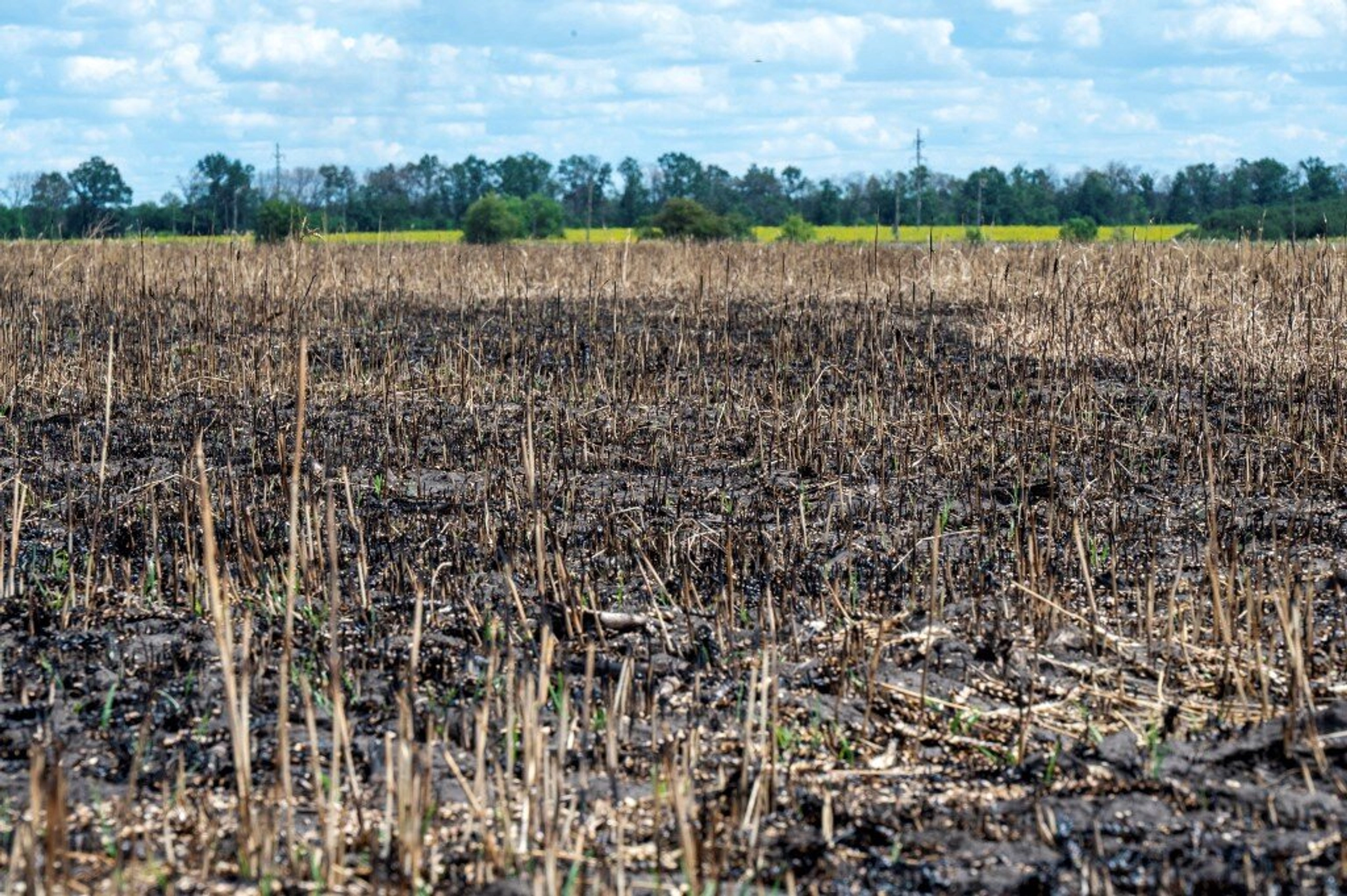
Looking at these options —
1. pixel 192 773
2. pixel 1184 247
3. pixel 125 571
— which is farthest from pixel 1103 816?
pixel 1184 247

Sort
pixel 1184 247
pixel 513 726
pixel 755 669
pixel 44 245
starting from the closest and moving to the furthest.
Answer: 1. pixel 513 726
2. pixel 755 669
3. pixel 1184 247
4. pixel 44 245

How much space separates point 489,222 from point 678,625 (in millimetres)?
53807

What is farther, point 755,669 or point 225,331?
point 225,331

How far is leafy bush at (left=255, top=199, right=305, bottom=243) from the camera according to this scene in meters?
11.1

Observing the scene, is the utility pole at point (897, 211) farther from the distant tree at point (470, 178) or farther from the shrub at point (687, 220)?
the distant tree at point (470, 178)

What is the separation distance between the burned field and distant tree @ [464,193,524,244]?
47440 mm

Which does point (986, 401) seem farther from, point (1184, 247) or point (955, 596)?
point (1184, 247)

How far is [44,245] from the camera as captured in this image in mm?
15438

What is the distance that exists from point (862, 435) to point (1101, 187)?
7074 centimetres

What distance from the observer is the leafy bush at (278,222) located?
11117 millimetres

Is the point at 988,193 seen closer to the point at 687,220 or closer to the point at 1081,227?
the point at 1081,227

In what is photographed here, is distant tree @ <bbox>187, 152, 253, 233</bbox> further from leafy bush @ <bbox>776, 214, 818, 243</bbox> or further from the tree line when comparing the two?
leafy bush @ <bbox>776, 214, 818, 243</bbox>

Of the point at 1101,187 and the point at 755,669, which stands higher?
the point at 1101,187

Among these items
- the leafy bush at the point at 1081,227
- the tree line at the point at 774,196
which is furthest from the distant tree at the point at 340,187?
the leafy bush at the point at 1081,227
